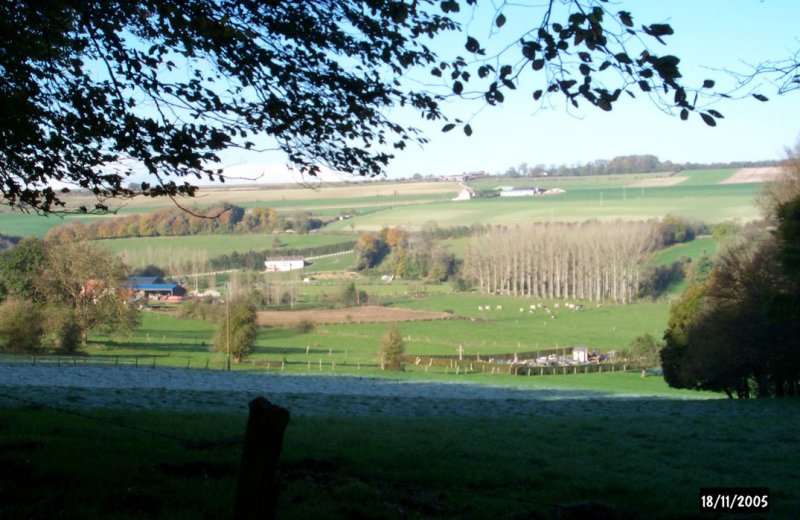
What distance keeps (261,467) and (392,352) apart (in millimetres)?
46287

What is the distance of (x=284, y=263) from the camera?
344ft

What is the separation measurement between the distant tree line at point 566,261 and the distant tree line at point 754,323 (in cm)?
6111

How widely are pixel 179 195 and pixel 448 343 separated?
59.6 meters

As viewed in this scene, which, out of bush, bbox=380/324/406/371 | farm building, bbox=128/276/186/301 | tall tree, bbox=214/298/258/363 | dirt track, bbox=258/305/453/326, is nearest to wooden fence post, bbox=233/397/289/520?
tall tree, bbox=214/298/258/363

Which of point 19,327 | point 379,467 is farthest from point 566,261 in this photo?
point 379,467

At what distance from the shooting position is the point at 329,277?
104 meters

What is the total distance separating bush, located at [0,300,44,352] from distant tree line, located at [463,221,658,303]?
6284 centimetres

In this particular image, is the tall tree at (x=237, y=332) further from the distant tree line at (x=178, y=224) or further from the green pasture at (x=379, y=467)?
the green pasture at (x=379, y=467)

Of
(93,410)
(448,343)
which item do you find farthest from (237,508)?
(448,343)

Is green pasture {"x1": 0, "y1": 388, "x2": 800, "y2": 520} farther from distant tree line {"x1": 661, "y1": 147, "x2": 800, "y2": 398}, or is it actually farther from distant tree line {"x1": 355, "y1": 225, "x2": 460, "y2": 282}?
distant tree line {"x1": 355, "y1": 225, "x2": 460, "y2": 282}

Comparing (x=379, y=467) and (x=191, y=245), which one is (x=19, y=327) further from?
(x=191, y=245)

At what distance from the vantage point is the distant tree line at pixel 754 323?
2825cm

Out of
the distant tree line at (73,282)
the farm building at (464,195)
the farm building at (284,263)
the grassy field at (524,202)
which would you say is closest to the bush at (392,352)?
the distant tree line at (73,282)

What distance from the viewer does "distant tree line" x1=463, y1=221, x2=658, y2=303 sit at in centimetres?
9806
